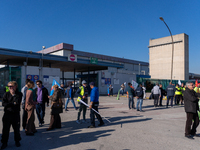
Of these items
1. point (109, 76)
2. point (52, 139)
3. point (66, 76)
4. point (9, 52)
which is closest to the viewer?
point (52, 139)

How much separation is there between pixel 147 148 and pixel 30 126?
3.75m

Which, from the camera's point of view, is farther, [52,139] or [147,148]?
[52,139]

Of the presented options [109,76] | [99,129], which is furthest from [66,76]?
[99,129]

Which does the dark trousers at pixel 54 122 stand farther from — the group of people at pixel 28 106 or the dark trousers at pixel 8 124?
the dark trousers at pixel 8 124

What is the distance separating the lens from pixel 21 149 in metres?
4.48

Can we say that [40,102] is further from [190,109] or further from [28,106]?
[190,109]

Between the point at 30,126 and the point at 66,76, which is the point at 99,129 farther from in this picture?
the point at 66,76

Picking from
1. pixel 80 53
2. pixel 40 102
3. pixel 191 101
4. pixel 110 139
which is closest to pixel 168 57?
pixel 80 53

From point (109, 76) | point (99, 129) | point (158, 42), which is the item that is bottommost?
point (99, 129)

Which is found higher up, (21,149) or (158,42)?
(158,42)

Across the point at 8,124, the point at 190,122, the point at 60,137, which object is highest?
the point at 8,124

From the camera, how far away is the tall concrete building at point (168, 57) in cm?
4475

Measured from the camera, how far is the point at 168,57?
47094 mm

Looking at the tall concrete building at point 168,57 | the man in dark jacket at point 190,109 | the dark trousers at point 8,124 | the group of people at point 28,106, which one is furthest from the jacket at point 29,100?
the tall concrete building at point 168,57
